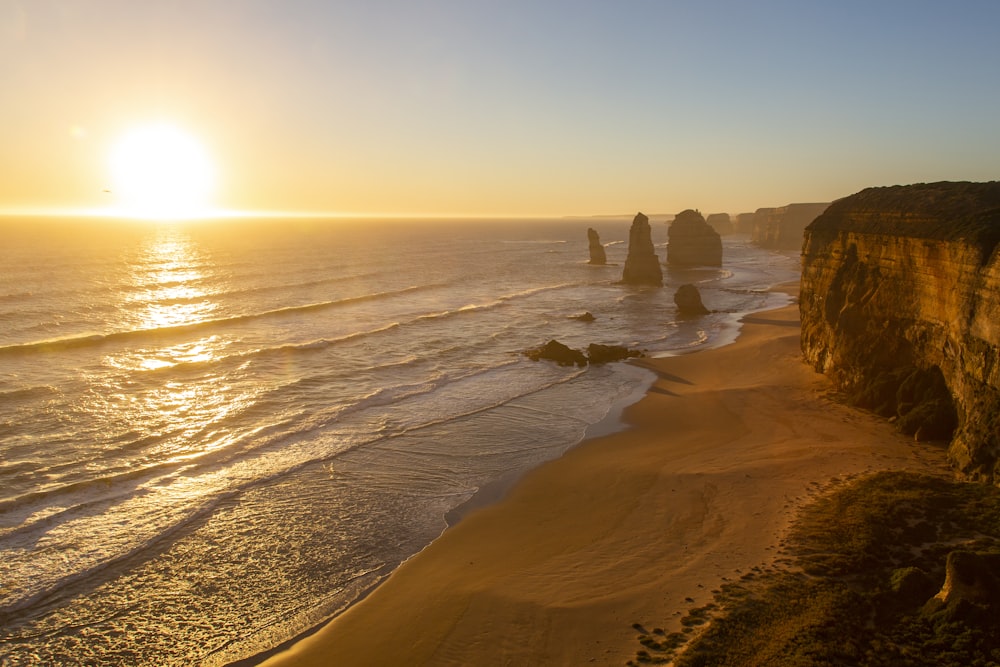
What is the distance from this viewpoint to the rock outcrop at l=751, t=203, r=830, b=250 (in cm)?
11806

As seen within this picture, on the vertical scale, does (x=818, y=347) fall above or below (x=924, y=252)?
below

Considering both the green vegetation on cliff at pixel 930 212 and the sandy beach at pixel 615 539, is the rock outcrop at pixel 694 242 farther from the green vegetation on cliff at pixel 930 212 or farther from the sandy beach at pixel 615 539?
the sandy beach at pixel 615 539

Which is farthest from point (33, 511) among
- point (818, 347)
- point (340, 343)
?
point (818, 347)

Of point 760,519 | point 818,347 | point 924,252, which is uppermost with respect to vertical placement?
point 924,252

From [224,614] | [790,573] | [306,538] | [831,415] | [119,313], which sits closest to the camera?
[790,573]

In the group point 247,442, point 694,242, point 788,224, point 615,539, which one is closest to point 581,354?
point 247,442

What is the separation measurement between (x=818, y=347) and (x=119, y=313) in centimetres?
4689

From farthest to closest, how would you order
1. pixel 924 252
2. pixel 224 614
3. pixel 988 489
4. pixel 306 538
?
pixel 924 252 → pixel 306 538 → pixel 988 489 → pixel 224 614

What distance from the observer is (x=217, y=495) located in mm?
16750

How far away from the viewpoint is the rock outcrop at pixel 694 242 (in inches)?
3307

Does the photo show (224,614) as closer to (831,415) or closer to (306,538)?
(306,538)

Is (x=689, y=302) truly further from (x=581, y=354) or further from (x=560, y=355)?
(x=560, y=355)

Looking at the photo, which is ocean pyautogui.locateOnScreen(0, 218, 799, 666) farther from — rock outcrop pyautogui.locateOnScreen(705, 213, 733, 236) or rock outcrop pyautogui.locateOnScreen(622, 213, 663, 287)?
rock outcrop pyautogui.locateOnScreen(705, 213, 733, 236)

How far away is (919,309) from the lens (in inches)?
746
